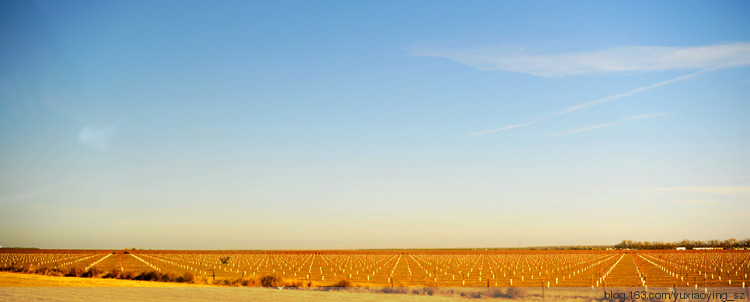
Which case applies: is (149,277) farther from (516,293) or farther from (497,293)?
(516,293)

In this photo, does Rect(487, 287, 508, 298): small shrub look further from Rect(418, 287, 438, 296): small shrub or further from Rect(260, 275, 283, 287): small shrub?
Rect(260, 275, 283, 287): small shrub

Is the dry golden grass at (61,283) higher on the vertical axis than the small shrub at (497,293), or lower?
lower

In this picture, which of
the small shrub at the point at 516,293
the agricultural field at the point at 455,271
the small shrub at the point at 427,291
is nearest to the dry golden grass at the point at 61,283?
the agricultural field at the point at 455,271

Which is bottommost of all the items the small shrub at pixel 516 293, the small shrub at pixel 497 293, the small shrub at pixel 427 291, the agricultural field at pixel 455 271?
the agricultural field at pixel 455 271

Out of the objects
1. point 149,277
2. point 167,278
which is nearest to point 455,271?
point 167,278

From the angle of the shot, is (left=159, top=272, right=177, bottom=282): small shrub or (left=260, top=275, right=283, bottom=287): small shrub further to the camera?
(left=159, top=272, right=177, bottom=282): small shrub

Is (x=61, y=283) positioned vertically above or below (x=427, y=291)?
below

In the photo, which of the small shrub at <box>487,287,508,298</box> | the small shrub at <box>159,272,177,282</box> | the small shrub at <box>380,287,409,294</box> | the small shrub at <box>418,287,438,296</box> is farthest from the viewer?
the small shrub at <box>159,272,177,282</box>

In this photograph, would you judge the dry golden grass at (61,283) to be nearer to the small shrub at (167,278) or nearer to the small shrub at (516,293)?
the small shrub at (167,278)

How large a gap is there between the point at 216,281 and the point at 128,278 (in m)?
7.55

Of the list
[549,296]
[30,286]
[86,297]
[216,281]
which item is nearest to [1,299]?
[86,297]

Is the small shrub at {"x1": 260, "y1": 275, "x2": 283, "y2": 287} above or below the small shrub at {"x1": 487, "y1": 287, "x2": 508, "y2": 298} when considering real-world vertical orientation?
below

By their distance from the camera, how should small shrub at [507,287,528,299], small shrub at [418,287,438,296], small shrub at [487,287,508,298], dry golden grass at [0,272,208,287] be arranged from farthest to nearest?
dry golden grass at [0,272,208,287], small shrub at [418,287,438,296], small shrub at [487,287,508,298], small shrub at [507,287,528,299]

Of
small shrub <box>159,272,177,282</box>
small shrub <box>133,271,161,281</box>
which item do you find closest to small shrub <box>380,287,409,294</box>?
small shrub <box>159,272,177,282</box>
